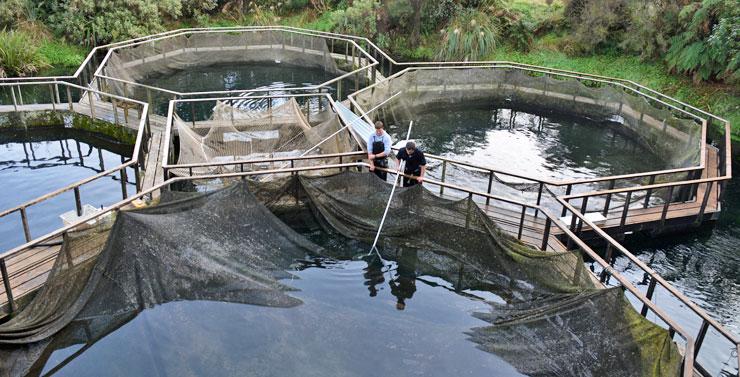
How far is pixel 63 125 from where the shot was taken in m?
16.5

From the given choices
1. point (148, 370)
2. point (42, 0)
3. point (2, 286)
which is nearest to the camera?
point (148, 370)

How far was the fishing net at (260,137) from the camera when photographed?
12.5 m

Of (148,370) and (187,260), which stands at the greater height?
(187,260)

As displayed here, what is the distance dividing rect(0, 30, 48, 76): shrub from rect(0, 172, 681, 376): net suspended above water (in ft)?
52.0

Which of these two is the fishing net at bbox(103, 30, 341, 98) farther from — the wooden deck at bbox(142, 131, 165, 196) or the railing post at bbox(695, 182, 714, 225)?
the railing post at bbox(695, 182, 714, 225)

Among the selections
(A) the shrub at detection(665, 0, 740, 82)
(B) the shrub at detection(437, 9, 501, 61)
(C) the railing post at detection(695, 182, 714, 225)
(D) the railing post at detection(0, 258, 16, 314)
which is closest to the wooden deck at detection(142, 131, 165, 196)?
A: (D) the railing post at detection(0, 258, 16, 314)

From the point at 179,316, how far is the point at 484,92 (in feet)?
44.9

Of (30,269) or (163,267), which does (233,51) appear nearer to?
(30,269)

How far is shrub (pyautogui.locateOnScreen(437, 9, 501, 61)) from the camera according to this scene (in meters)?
22.8

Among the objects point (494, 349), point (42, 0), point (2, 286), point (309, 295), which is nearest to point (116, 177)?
point (2, 286)

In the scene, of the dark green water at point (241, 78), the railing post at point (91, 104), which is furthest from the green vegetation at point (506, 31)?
the railing post at point (91, 104)

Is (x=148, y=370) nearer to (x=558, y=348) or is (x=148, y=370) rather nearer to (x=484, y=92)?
(x=558, y=348)

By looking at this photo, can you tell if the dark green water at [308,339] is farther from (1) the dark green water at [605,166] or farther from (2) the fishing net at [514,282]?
(1) the dark green water at [605,166]

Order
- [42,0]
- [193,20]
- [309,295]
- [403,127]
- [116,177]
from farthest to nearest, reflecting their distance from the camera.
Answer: [193,20] < [42,0] < [403,127] < [116,177] < [309,295]
